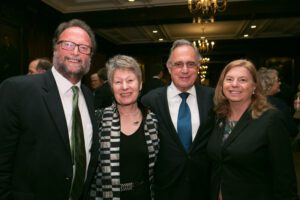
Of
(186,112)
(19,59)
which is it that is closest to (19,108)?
(186,112)

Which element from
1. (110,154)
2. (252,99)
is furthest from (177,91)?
(110,154)

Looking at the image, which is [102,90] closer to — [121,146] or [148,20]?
[121,146]

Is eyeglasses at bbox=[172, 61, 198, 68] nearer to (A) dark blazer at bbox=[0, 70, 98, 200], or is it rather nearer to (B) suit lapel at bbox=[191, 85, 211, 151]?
(B) suit lapel at bbox=[191, 85, 211, 151]

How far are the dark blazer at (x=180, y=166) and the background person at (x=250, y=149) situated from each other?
12 cm

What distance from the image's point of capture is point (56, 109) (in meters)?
1.94

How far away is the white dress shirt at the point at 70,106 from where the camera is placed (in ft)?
6.68

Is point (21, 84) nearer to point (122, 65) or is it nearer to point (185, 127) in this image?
point (122, 65)

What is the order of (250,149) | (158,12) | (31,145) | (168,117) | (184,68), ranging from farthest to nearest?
(158,12), (184,68), (168,117), (250,149), (31,145)

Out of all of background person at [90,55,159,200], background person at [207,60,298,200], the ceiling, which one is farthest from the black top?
the ceiling

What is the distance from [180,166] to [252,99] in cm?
78

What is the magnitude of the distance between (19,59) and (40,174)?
5.88 metres

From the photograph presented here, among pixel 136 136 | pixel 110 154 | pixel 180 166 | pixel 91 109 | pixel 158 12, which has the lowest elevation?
pixel 180 166

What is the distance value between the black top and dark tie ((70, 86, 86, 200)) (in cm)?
32

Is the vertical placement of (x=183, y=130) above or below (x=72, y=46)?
below
